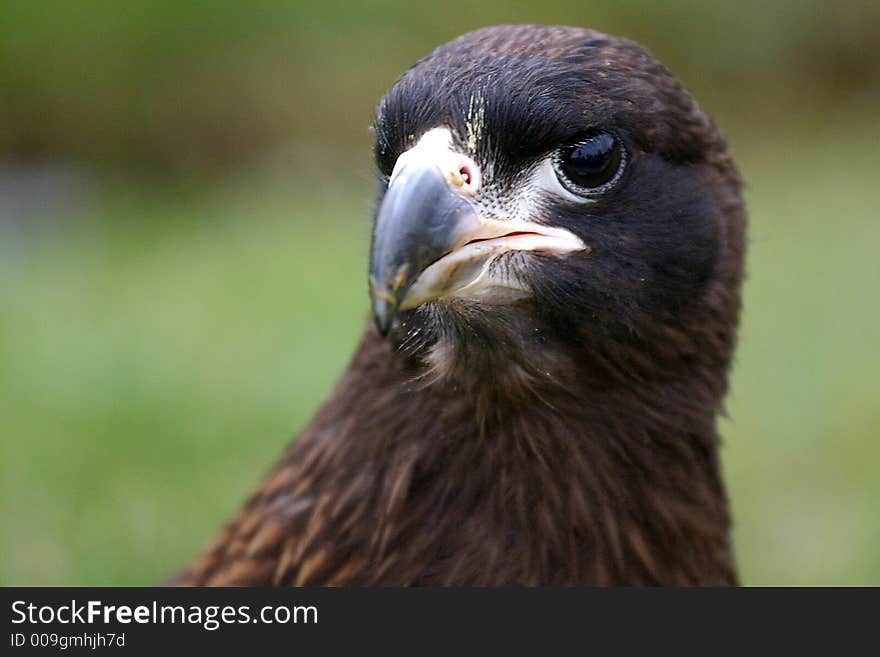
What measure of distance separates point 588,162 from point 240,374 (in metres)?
3.78

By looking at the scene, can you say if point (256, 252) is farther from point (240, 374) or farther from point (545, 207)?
point (545, 207)

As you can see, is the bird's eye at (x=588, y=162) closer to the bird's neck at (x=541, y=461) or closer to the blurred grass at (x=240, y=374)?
the bird's neck at (x=541, y=461)

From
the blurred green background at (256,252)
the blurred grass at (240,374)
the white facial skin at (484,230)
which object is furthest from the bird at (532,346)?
the blurred green background at (256,252)

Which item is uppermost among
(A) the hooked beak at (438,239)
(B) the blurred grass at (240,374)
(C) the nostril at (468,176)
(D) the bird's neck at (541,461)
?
(C) the nostril at (468,176)

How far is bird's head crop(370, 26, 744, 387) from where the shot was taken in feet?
7.34

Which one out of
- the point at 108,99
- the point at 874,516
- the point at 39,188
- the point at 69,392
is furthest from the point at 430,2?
the point at 874,516

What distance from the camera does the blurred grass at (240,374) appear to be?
4.49 metres

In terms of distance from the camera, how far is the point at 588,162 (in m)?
2.32

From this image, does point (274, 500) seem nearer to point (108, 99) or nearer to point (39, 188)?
point (39, 188)

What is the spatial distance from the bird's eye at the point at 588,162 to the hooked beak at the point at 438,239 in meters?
0.10

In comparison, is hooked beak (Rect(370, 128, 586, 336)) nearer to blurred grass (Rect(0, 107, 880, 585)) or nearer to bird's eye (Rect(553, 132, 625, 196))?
bird's eye (Rect(553, 132, 625, 196))

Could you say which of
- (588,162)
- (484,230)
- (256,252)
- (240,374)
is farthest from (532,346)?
(256,252)

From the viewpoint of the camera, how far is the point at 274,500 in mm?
2678

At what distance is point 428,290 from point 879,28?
37.7 feet
